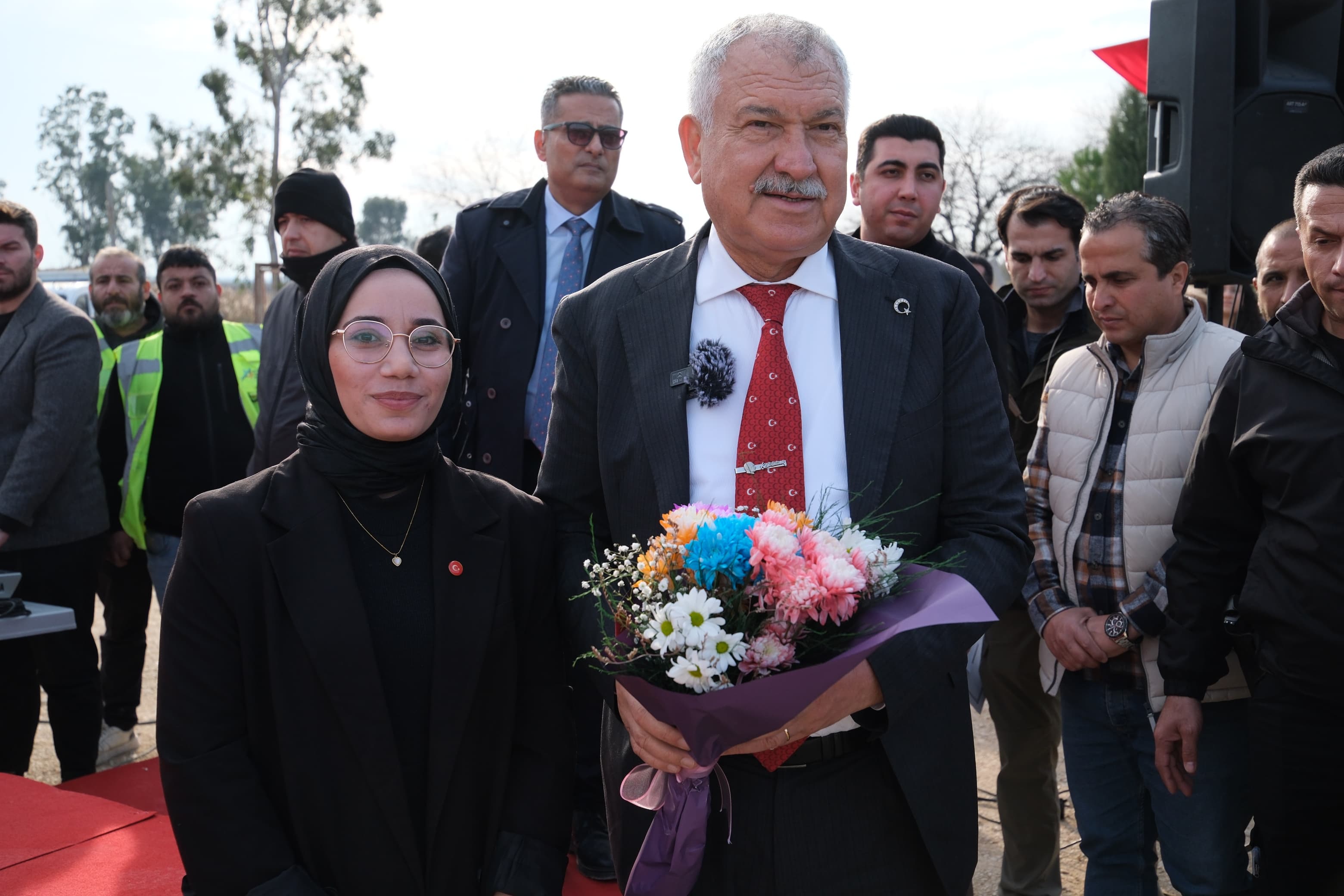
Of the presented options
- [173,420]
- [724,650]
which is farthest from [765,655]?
[173,420]

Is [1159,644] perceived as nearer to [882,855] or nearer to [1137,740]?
[1137,740]

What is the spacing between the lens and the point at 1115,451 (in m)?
3.14

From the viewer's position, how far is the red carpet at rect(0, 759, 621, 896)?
9.23 ft

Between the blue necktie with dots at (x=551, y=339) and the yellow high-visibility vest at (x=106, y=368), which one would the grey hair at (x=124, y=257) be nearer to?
the yellow high-visibility vest at (x=106, y=368)

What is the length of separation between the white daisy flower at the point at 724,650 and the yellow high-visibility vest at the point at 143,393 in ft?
14.3

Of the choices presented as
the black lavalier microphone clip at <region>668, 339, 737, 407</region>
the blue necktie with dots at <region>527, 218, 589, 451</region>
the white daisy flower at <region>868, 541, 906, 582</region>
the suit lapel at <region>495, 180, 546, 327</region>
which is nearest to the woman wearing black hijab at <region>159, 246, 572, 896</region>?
the black lavalier microphone clip at <region>668, 339, 737, 407</region>

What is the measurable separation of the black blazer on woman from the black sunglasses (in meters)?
2.17

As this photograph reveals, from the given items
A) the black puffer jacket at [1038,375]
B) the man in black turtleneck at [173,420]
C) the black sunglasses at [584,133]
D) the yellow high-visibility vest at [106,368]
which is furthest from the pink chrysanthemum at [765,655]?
the yellow high-visibility vest at [106,368]

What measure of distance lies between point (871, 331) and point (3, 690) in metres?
4.20

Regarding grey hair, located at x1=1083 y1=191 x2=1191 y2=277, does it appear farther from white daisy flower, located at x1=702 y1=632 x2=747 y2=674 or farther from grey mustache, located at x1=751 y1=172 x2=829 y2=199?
white daisy flower, located at x1=702 y1=632 x2=747 y2=674

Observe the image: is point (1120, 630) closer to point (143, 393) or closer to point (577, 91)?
point (577, 91)

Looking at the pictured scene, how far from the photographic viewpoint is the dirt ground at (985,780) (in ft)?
13.8

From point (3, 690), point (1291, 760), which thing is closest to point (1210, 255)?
point (1291, 760)

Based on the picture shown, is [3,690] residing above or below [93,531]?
below
